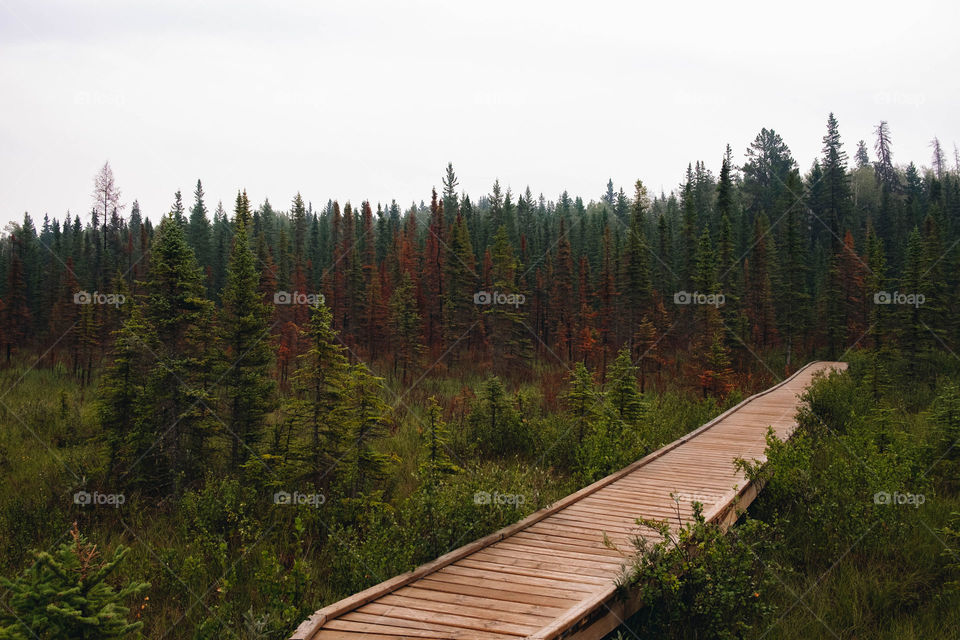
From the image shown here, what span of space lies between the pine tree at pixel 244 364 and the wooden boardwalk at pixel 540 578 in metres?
8.84

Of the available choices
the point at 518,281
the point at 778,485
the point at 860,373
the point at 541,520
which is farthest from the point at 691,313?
the point at 541,520

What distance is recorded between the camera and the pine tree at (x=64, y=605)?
14.4 feet

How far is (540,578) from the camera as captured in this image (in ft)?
19.9

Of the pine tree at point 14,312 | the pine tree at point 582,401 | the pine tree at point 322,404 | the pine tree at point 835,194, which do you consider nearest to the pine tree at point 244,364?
the pine tree at point 322,404

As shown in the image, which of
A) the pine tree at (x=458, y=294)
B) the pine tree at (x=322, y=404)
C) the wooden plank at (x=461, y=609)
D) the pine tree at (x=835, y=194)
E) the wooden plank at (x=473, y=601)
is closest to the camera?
the wooden plank at (x=461, y=609)

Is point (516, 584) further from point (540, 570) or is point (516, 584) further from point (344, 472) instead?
point (344, 472)

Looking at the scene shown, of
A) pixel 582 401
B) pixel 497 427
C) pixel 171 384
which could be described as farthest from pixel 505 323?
pixel 171 384

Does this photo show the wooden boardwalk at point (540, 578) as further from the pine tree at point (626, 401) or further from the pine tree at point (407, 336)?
the pine tree at point (407, 336)

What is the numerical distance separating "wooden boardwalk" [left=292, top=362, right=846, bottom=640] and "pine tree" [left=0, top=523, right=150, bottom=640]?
1.47 meters

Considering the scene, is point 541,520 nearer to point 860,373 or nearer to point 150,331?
point 150,331

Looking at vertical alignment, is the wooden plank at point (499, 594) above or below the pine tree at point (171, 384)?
below

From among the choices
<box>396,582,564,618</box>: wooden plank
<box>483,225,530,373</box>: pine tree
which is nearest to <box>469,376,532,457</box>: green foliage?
<box>396,582,564,618</box>: wooden plank

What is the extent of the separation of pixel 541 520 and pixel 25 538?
958cm

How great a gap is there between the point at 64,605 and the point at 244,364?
1065 cm
